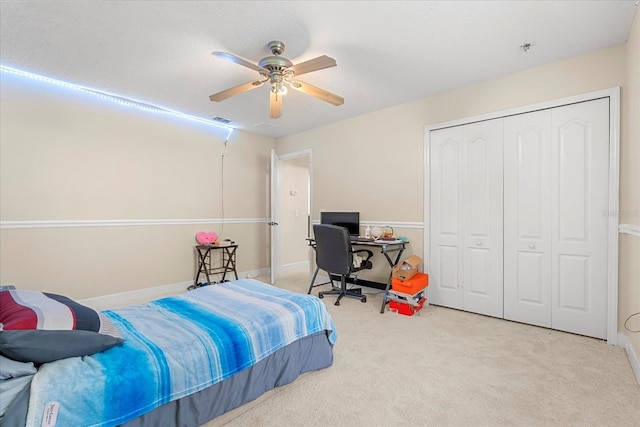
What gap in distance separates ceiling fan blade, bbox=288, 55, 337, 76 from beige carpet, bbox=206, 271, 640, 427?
221 centimetres

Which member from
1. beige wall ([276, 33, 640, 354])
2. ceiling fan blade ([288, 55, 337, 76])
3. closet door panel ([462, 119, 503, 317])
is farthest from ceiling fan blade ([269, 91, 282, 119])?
closet door panel ([462, 119, 503, 317])

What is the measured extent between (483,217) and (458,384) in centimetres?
188

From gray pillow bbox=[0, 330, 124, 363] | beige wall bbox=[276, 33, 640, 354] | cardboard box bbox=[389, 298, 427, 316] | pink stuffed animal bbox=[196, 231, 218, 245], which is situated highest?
beige wall bbox=[276, 33, 640, 354]

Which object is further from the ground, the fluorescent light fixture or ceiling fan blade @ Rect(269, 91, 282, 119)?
the fluorescent light fixture

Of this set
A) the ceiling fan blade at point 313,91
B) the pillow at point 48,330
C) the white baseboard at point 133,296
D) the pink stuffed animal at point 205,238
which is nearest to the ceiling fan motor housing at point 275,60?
the ceiling fan blade at point 313,91

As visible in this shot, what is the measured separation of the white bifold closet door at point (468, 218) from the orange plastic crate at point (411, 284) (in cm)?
28

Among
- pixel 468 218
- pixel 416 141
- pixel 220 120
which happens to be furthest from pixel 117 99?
pixel 468 218

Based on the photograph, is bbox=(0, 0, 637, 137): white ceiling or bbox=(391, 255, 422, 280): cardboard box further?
bbox=(391, 255, 422, 280): cardboard box

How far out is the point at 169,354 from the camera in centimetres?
140

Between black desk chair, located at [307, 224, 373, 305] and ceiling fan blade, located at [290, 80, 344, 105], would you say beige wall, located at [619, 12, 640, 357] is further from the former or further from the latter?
black desk chair, located at [307, 224, 373, 305]

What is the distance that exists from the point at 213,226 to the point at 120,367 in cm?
357

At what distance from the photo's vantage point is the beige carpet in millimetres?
1624

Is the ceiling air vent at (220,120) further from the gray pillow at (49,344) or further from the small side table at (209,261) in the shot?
the gray pillow at (49,344)

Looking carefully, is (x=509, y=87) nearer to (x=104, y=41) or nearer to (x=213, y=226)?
(x=104, y=41)
